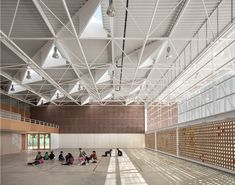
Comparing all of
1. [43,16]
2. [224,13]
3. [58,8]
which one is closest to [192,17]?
[224,13]

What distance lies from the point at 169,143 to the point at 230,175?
25483 mm

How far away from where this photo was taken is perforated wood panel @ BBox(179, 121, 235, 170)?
73.8 ft

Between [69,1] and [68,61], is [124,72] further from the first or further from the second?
[69,1]

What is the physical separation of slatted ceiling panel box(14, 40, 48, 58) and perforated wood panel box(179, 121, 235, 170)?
15.1 m

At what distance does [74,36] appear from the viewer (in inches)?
1014

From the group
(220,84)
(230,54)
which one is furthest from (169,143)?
(230,54)

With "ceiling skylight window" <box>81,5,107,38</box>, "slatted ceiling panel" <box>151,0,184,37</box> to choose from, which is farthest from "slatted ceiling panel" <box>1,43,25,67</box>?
"slatted ceiling panel" <box>151,0,184,37</box>

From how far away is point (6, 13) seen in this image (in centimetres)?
2222

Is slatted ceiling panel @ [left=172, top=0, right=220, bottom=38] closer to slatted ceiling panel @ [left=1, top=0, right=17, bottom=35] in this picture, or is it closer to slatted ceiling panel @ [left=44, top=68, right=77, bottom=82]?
slatted ceiling panel @ [left=1, top=0, right=17, bottom=35]

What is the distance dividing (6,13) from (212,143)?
17277 mm

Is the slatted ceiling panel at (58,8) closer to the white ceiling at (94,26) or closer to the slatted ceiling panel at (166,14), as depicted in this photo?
the white ceiling at (94,26)

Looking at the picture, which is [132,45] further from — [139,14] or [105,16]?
[139,14]

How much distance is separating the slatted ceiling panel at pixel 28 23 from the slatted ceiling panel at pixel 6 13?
424 millimetres

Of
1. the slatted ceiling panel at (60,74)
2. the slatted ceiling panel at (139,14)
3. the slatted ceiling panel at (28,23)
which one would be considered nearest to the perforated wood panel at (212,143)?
the slatted ceiling panel at (139,14)
